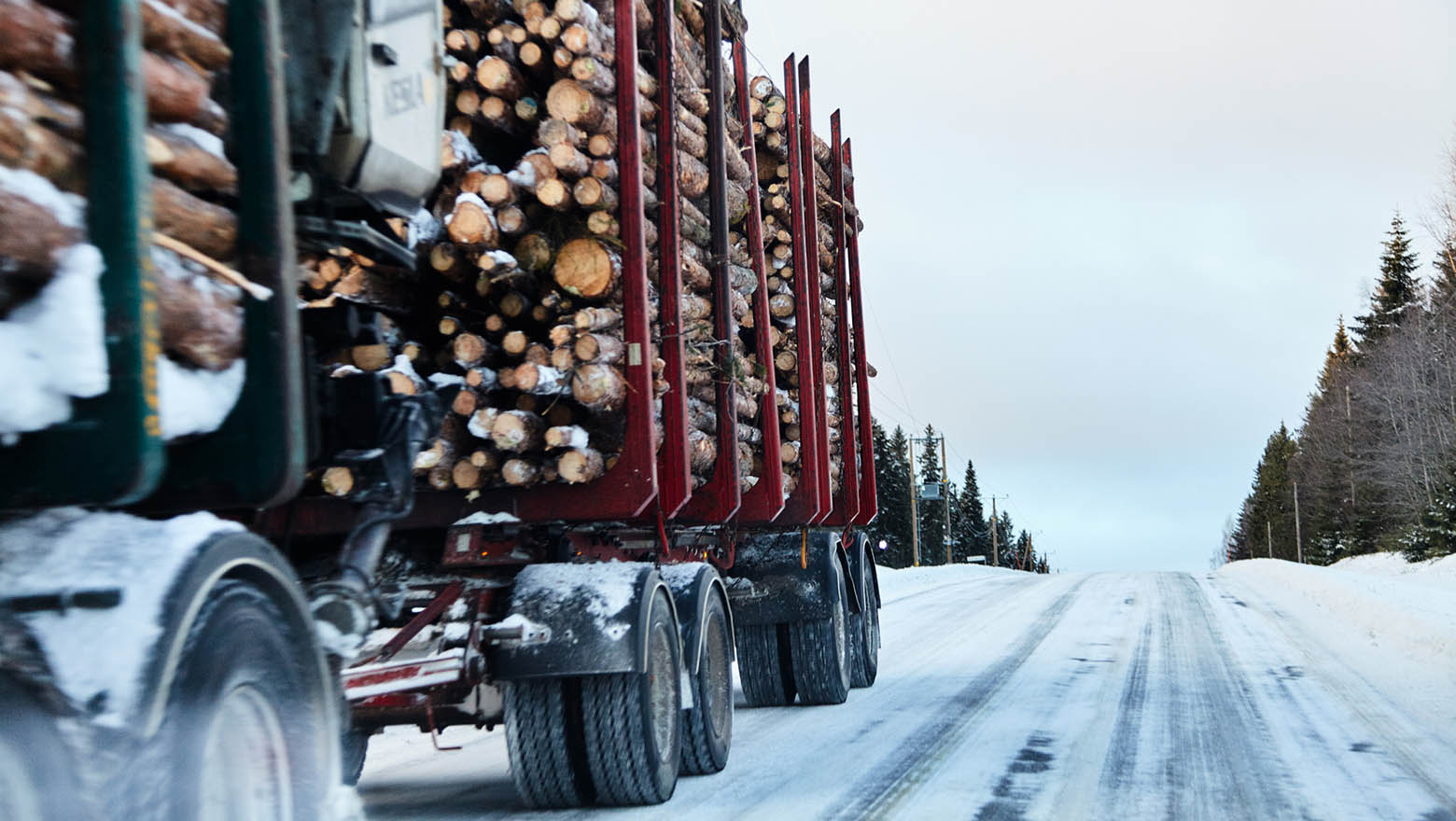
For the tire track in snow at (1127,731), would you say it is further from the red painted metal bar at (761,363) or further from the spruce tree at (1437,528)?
the spruce tree at (1437,528)

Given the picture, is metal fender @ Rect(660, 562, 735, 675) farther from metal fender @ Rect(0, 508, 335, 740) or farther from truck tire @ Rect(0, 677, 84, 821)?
truck tire @ Rect(0, 677, 84, 821)

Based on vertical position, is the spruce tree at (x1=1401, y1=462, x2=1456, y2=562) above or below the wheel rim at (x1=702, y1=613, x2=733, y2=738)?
above

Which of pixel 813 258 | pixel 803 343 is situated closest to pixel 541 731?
pixel 803 343

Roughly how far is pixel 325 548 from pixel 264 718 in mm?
2238

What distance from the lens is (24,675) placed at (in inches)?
84.4

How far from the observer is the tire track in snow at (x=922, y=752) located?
6.05 meters

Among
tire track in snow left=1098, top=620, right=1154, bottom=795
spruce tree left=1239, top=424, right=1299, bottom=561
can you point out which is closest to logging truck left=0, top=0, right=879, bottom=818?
tire track in snow left=1098, top=620, right=1154, bottom=795

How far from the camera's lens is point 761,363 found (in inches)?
363

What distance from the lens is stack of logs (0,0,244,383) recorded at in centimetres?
220

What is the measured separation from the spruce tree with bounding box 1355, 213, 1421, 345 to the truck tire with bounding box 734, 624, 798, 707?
196ft

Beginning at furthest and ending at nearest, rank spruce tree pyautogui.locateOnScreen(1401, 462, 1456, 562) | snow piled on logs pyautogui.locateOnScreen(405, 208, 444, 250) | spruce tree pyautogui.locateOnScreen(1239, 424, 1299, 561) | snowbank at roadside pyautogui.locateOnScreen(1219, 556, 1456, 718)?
spruce tree pyautogui.locateOnScreen(1239, 424, 1299, 561), spruce tree pyautogui.locateOnScreen(1401, 462, 1456, 562), snowbank at roadside pyautogui.locateOnScreen(1219, 556, 1456, 718), snow piled on logs pyautogui.locateOnScreen(405, 208, 444, 250)

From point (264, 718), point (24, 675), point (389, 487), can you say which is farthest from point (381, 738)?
point (24, 675)

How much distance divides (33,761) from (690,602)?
472 cm

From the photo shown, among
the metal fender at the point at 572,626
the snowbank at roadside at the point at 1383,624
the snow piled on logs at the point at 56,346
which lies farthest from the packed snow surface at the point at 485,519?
the snowbank at roadside at the point at 1383,624
